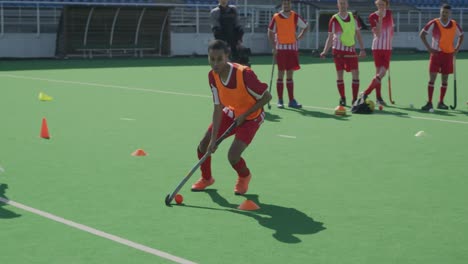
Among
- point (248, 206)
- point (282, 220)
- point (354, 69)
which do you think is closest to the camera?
point (282, 220)

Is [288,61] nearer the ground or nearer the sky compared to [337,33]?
nearer the ground

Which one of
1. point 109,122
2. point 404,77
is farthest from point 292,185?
point 404,77

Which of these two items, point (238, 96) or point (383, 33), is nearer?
point (238, 96)

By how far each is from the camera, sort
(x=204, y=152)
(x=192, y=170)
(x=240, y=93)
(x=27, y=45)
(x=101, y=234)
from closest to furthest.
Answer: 1. (x=101, y=234)
2. (x=192, y=170)
3. (x=240, y=93)
4. (x=204, y=152)
5. (x=27, y=45)

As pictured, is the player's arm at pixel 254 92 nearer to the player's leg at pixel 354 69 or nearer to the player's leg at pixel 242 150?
the player's leg at pixel 242 150

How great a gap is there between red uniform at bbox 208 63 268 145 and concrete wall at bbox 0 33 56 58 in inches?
943

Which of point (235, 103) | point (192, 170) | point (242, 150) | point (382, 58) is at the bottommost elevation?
point (192, 170)

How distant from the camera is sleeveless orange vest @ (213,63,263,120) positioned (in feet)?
23.2

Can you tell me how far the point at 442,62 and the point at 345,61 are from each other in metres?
1.62

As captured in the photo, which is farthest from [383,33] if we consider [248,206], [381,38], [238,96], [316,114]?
[248,206]

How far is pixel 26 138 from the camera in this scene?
10648 mm

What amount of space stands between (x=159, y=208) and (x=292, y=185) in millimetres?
1447

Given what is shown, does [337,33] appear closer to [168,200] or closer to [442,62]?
[442,62]

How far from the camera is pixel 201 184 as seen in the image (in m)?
7.52
